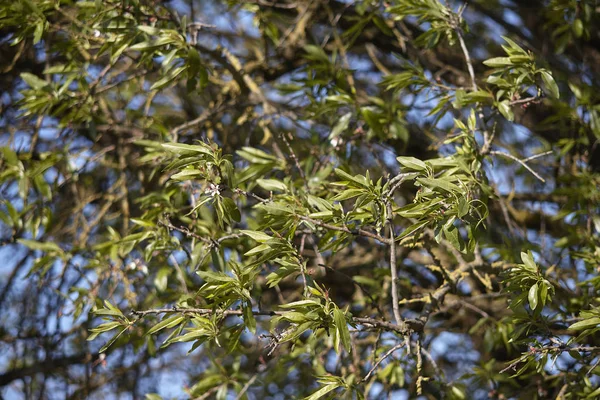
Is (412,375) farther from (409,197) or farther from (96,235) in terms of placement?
(96,235)

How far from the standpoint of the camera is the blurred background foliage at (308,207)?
2055 millimetres

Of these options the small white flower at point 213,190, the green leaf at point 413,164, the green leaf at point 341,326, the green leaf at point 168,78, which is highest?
the green leaf at point 413,164

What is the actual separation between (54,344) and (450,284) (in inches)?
87.3

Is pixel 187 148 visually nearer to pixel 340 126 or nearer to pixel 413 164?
pixel 413 164

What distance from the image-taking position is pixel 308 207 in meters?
2.32

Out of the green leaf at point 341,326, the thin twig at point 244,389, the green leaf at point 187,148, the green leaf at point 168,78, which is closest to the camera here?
the green leaf at point 341,326

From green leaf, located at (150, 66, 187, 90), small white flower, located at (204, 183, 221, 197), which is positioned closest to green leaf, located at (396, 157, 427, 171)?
small white flower, located at (204, 183, 221, 197)

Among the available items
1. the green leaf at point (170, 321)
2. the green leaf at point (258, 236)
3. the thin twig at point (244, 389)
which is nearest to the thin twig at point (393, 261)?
the green leaf at point (258, 236)

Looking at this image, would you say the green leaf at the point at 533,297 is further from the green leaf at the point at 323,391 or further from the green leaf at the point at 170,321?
the green leaf at the point at 170,321

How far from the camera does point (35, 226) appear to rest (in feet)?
10.4

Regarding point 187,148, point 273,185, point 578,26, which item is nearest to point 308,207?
point 273,185

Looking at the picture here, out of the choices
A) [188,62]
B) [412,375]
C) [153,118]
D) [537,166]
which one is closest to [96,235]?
[153,118]

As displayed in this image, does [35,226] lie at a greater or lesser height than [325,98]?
lesser

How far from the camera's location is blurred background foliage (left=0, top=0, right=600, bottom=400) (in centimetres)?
205
